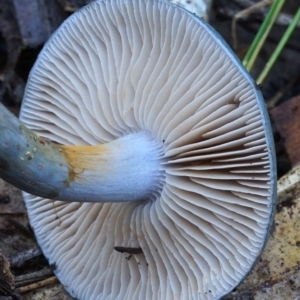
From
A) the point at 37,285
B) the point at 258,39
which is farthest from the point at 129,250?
the point at 258,39

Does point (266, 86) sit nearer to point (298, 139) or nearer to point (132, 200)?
point (298, 139)

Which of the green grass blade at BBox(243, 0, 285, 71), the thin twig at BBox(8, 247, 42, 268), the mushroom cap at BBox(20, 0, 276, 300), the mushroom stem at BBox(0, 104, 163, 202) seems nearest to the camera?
the mushroom stem at BBox(0, 104, 163, 202)

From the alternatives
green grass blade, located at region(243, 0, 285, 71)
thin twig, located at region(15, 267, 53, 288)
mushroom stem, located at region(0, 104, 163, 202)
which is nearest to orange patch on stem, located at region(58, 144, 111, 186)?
mushroom stem, located at region(0, 104, 163, 202)

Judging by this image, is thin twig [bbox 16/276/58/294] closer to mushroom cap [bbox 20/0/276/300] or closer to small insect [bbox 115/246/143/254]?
mushroom cap [bbox 20/0/276/300]

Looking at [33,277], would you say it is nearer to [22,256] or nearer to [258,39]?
[22,256]

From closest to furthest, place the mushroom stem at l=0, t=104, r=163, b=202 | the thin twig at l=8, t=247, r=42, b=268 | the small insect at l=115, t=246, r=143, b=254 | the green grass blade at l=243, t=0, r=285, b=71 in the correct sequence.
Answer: the mushroom stem at l=0, t=104, r=163, b=202, the small insect at l=115, t=246, r=143, b=254, the thin twig at l=8, t=247, r=42, b=268, the green grass blade at l=243, t=0, r=285, b=71

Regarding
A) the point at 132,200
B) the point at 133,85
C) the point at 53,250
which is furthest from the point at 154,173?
the point at 53,250
